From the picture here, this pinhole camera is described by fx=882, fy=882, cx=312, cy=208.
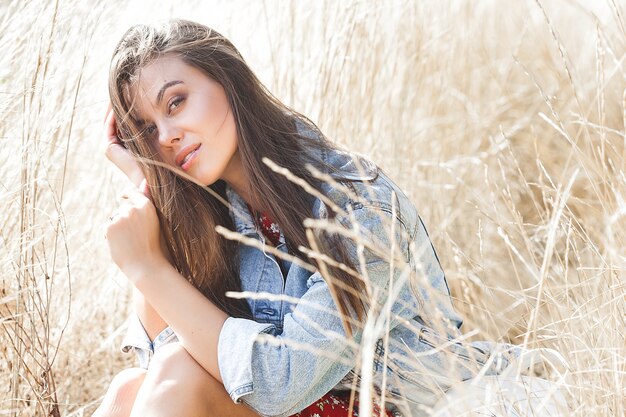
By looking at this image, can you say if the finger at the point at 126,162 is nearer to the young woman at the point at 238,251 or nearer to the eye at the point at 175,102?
the young woman at the point at 238,251

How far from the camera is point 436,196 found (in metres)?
2.82

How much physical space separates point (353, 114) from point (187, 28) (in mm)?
791

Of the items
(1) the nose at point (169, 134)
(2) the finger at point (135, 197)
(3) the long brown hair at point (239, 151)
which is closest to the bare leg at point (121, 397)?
(3) the long brown hair at point (239, 151)

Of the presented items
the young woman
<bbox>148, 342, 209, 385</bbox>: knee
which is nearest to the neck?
the young woman

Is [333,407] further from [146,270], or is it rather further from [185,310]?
[146,270]

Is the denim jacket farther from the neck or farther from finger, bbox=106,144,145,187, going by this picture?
finger, bbox=106,144,145,187

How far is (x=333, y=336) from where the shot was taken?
1.49 meters

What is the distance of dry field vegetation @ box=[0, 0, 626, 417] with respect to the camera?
1467mm

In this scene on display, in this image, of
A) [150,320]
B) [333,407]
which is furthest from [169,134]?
[333,407]

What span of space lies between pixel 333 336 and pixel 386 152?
4.15 ft

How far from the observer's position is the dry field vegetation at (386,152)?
1467 millimetres

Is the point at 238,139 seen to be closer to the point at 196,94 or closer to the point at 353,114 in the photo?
the point at 196,94

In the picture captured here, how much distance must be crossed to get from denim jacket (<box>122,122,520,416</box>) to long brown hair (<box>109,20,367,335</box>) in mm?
48

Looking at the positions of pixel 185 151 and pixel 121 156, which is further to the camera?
pixel 121 156
